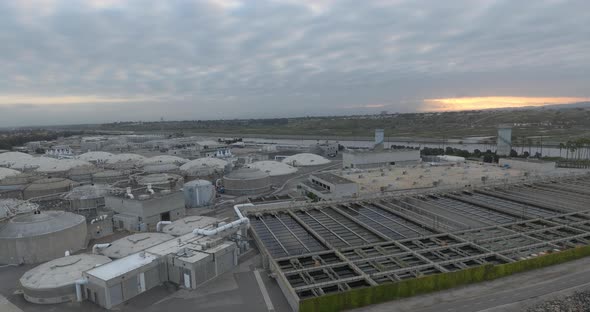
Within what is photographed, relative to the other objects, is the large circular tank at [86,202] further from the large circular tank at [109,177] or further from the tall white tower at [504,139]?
the tall white tower at [504,139]

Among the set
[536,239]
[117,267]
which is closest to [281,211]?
[117,267]

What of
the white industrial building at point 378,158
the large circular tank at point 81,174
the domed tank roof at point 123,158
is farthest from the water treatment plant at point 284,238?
the domed tank roof at point 123,158

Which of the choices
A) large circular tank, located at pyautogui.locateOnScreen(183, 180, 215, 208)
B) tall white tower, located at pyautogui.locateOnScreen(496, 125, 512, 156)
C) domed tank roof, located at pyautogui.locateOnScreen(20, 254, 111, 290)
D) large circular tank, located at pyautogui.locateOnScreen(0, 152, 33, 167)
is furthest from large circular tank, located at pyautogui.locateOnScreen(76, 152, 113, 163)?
tall white tower, located at pyautogui.locateOnScreen(496, 125, 512, 156)

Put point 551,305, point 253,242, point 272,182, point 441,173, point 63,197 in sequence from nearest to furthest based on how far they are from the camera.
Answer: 1. point 551,305
2. point 253,242
3. point 63,197
4. point 441,173
5. point 272,182

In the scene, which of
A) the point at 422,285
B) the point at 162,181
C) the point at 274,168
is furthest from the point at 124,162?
the point at 422,285

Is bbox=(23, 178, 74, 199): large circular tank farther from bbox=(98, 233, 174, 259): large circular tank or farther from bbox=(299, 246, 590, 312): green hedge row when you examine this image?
bbox=(299, 246, 590, 312): green hedge row

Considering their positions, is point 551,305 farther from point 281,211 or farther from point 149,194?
point 149,194
